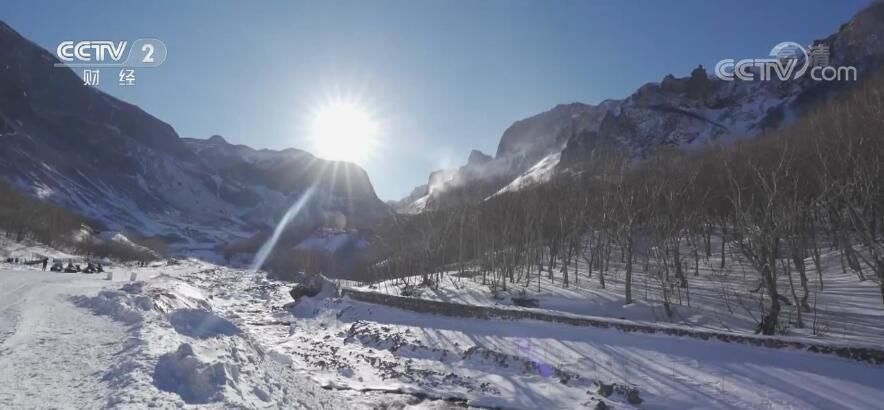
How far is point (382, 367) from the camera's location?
17156mm

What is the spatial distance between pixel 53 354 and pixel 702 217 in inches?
1636

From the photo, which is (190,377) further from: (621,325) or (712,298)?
(712,298)

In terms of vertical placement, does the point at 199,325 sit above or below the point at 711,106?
below

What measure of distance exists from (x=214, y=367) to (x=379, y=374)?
697 centimetres

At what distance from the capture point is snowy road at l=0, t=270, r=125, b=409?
856 centimetres

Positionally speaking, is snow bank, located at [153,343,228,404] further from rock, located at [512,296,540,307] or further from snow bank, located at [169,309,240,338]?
rock, located at [512,296,540,307]

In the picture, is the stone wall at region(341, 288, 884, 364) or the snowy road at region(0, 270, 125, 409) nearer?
the snowy road at region(0, 270, 125, 409)

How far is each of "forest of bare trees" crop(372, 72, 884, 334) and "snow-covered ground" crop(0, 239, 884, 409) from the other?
17.4 ft

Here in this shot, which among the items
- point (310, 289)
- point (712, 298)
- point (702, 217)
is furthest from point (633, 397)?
point (702, 217)

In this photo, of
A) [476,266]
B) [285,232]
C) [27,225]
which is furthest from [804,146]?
[285,232]

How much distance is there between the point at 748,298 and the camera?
24.5 metres

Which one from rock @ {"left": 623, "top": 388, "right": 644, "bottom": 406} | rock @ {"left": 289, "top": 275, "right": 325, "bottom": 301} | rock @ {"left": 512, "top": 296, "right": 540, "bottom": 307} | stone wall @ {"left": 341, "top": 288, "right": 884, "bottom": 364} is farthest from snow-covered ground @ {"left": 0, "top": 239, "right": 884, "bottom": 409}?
rock @ {"left": 289, "top": 275, "right": 325, "bottom": 301}

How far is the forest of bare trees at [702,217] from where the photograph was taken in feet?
73.5

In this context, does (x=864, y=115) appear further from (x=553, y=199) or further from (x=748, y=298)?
(x=553, y=199)
